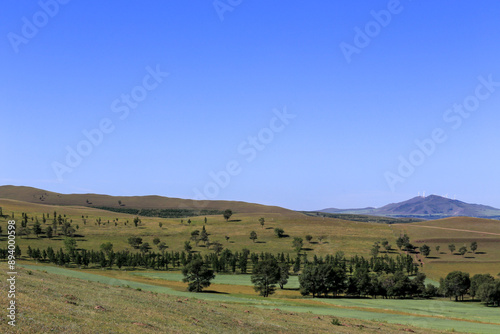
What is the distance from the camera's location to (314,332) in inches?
1761

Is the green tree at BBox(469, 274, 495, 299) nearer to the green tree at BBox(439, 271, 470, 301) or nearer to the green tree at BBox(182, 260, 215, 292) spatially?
the green tree at BBox(439, 271, 470, 301)

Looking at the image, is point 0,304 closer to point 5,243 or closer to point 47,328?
point 47,328

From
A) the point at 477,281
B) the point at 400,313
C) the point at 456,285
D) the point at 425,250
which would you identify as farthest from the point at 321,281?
the point at 425,250

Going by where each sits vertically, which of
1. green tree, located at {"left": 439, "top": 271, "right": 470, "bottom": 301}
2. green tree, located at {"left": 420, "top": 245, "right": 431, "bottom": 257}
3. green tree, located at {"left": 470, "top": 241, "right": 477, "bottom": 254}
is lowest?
green tree, located at {"left": 439, "top": 271, "right": 470, "bottom": 301}

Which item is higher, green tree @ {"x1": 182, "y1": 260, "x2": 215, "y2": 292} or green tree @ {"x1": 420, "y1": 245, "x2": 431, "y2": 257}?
green tree @ {"x1": 420, "y1": 245, "x2": 431, "y2": 257}

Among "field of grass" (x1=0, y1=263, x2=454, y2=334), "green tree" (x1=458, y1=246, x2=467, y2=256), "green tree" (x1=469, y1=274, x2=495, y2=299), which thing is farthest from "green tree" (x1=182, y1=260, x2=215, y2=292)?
"green tree" (x1=458, y1=246, x2=467, y2=256)

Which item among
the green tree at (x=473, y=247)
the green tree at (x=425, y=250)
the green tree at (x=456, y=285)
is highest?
the green tree at (x=473, y=247)

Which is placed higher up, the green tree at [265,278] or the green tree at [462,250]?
the green tree at [462,250]

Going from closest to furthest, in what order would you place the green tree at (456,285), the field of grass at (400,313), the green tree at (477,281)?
the field of grass at (400,313) → the green tree at (477,281) → the green tree at (456,285)

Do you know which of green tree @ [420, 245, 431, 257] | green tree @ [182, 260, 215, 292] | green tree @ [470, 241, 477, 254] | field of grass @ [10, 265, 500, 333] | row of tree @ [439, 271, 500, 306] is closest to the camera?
field of grass @ [10, 265, 500, 333]

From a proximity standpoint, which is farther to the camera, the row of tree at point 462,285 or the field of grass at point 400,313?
the row of tree at point 462,285

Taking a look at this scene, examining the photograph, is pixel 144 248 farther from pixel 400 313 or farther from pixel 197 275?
pixel 400 313

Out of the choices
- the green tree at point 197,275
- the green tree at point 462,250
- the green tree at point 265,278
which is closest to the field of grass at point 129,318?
the green tree at point 265,278

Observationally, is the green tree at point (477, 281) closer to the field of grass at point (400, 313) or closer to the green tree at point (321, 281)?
the field of grass at point (400, 313)
